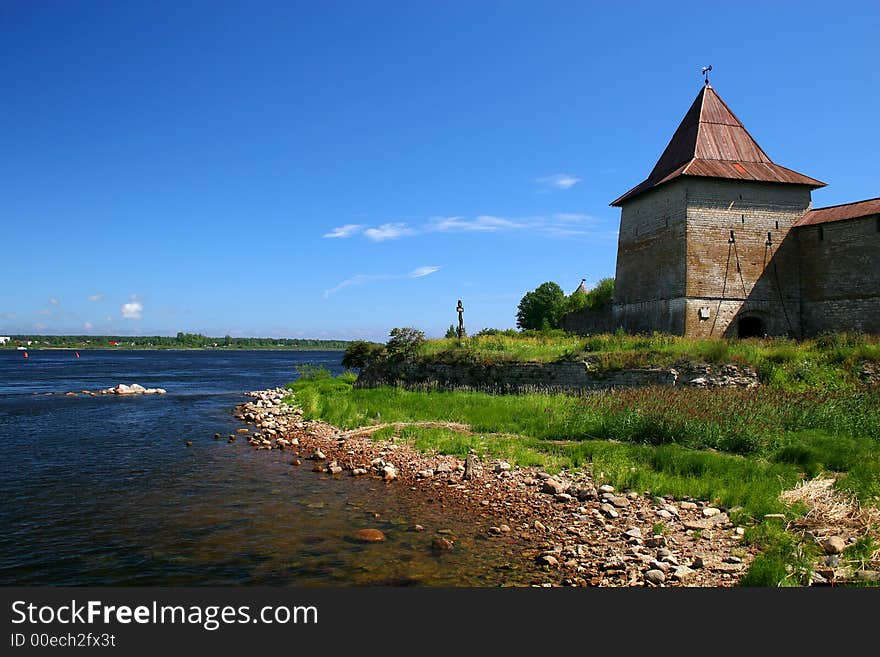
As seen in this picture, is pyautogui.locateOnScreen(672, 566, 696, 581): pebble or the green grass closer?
pyautogui.locateOnScreen(672, 566, 696, 581): pebble

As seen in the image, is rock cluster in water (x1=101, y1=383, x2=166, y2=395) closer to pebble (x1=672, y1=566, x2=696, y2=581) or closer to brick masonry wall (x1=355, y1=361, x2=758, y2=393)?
brick masonry wall (x1=355, y1=361, x2=758, y2=393)

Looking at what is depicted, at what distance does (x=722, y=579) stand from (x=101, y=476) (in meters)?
13.2

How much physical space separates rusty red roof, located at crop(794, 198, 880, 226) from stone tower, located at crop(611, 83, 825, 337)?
17.1 inches

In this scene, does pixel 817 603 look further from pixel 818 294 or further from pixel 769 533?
pixel 818 294

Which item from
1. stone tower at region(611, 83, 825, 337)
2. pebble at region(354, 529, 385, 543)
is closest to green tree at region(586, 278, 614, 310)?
stone tower at region(611, 83, 825, 337)

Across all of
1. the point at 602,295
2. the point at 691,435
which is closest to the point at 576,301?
the point at 602,295

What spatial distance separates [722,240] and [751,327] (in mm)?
4089

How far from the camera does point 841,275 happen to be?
75.4 feet

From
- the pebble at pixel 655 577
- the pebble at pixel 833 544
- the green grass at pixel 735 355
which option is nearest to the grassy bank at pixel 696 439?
the pebble at pixel 833 544

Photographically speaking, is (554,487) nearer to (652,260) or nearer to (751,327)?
(652,260)

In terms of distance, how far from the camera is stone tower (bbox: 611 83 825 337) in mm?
23484

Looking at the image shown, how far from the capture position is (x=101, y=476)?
13344 millimetres

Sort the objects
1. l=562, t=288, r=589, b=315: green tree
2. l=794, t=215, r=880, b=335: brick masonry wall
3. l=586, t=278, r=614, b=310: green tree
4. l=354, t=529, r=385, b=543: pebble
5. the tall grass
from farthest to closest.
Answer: l=562, t=288, r=589, b=315: green tree, l=586, t=278, r=614, b=310: green tree, l=794, t=215, r=880, b=335: brick masonry wall, the tall grass, l=354, t=529, r=385, b=543: pebble

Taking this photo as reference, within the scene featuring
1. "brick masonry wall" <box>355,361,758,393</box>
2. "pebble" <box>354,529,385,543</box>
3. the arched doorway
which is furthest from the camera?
the arched doorway
